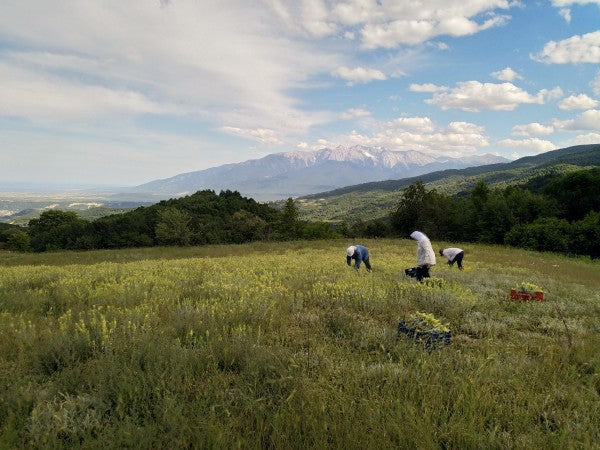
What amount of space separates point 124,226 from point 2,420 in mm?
77761

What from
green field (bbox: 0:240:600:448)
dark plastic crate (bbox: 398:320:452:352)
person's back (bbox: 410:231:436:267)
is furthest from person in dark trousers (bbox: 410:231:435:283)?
dark plastic crate (bbox: 398:320:452:352)

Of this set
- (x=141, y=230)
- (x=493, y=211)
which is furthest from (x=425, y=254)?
(x=141, y=230)

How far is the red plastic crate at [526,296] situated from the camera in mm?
7762

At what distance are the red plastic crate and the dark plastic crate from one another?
15.2 feet

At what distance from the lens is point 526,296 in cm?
775

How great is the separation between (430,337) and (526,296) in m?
5.04

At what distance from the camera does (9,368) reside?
347 cm

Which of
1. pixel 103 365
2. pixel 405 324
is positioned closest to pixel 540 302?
pixel 405 324

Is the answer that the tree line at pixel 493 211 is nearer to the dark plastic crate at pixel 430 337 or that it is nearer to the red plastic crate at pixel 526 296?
the red plastic crate at pixel 526 296

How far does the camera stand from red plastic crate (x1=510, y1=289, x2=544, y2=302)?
7.76 metres

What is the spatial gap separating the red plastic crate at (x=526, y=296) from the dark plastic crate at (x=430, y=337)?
4.63 metres

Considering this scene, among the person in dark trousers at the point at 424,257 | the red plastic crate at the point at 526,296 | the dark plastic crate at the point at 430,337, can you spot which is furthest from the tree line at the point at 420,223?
the dark plastic crate at the point at 430,337

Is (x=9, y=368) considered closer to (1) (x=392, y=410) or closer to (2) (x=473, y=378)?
(1) (x=392, y=410)

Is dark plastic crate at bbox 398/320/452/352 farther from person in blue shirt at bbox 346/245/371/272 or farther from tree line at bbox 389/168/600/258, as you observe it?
tree line at bbox 389/168/600/258
